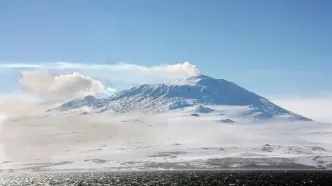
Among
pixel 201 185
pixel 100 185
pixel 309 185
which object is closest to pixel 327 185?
pixel 309 185

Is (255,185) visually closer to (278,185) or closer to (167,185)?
(278,185)

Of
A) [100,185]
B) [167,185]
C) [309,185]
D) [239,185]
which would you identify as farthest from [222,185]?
[100,185]

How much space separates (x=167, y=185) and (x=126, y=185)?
20.0 metres

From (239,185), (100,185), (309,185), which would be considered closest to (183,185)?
(239,185)

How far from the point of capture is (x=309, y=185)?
180250 millimetres

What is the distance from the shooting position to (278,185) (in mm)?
183125

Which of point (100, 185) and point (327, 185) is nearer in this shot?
point (327, 185)

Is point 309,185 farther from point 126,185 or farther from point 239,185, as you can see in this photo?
point 126,185

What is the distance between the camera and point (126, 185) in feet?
627

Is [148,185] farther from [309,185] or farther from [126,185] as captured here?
[309,185]

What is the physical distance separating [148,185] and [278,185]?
180ft

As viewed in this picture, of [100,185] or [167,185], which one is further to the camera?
[100,185]

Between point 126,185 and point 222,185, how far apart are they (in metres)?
42.4

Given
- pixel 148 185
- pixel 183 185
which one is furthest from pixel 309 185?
pixel 148 185
